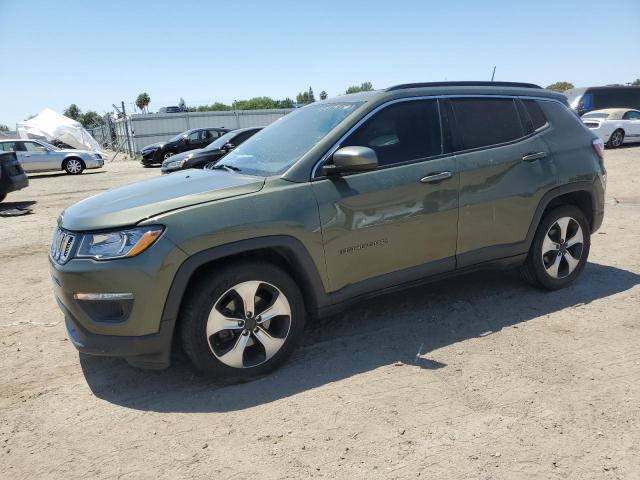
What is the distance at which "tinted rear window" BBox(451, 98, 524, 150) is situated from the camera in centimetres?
395

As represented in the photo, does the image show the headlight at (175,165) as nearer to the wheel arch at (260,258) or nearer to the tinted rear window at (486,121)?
the tinted rear window at (486,121)

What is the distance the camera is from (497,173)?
397cm

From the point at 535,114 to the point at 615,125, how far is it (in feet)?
53.3

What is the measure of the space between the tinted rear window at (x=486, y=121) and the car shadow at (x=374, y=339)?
1.36m

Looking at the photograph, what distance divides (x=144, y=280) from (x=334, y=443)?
1.35m

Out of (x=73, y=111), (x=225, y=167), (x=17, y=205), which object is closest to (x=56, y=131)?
(x=17, y=205)

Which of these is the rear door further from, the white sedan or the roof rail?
the white sedan

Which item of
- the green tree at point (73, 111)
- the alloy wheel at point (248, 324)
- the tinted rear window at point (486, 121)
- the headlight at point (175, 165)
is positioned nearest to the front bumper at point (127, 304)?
the alloy wheel at point (248, 324)

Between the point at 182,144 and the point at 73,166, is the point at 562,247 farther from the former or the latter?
the point at 73,166

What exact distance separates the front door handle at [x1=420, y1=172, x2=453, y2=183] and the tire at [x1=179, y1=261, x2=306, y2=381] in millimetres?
1214

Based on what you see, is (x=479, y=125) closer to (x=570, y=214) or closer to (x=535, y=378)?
(x=570, y=214)

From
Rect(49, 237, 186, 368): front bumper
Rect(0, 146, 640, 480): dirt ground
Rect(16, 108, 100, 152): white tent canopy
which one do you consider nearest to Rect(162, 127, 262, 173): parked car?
Rect(0, 146, 640, 480): dirt ground

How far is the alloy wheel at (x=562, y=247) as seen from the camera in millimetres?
4414

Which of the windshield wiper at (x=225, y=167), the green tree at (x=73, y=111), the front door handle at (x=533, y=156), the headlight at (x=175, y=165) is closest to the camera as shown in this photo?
the windshield wiper at (x=225, y=167)
